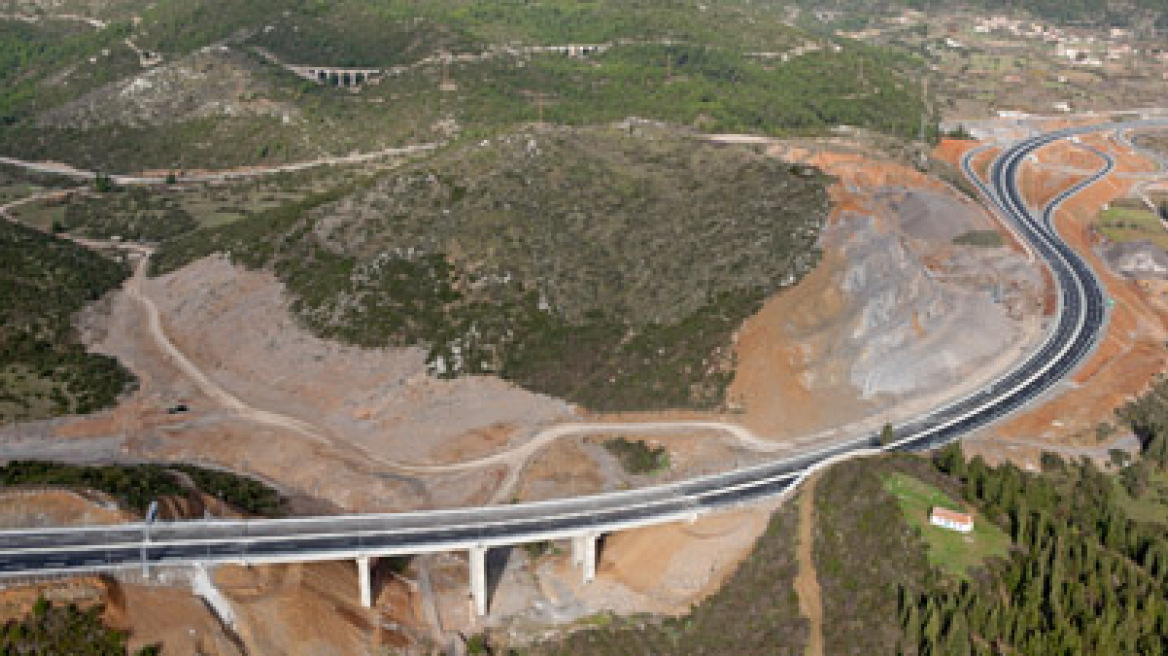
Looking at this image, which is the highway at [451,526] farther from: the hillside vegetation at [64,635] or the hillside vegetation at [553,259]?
the hillside vegetation at [553,259]

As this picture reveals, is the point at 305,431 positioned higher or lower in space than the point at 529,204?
lower

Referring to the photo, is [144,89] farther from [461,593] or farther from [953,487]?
[953,487]

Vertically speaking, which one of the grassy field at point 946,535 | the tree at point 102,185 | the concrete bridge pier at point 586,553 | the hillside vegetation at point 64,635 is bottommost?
the tree at point 102,185

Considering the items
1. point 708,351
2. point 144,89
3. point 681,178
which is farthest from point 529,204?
point 144,89

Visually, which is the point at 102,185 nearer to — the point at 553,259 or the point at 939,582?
the point at 553,259

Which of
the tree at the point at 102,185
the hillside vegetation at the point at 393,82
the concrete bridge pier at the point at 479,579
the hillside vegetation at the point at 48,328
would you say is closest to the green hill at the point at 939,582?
the concrete bridge pier at the point at 479,579

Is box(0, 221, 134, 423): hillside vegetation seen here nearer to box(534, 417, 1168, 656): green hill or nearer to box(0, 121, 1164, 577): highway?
box(0, 121, 1164, 577): highway
